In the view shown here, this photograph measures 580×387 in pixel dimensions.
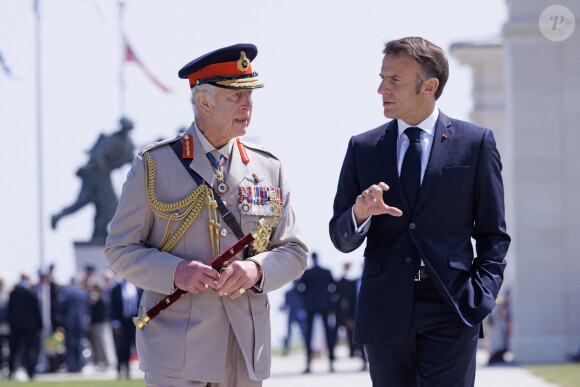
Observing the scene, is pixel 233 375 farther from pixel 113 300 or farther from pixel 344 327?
pixel 344 327

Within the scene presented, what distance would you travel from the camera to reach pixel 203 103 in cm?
521

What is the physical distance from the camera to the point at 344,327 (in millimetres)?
22750

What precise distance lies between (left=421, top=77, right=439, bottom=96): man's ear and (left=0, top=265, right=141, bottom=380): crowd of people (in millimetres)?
14072

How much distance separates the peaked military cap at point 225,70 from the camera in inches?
203

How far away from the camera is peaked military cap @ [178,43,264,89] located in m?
5.16

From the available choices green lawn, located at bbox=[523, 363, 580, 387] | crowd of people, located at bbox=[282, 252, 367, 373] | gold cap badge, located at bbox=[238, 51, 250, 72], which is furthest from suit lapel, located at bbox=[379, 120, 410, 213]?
crowd of people, located at bbox=[282, 252, 367, 373]

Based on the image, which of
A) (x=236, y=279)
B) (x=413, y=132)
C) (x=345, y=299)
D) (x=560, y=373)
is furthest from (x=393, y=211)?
(x=345, y=299)

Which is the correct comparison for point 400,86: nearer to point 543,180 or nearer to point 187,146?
point 187,146

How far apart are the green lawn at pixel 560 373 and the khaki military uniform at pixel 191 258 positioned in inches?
371

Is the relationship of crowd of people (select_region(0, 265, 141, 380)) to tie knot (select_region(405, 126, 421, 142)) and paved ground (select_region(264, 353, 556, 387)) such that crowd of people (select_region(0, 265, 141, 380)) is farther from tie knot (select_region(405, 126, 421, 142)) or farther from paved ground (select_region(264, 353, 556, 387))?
tie knot (select_region(405, 126, 421, 142))

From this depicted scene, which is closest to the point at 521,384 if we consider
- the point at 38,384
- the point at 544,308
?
the point at 544,308

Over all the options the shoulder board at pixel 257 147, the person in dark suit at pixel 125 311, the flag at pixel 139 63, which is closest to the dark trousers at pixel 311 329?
the person in dark suit at pixel 125 311

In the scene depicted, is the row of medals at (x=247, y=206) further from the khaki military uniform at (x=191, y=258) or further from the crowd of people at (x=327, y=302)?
the crowd of people at (x=327, y=302)

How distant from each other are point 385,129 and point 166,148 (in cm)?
108
